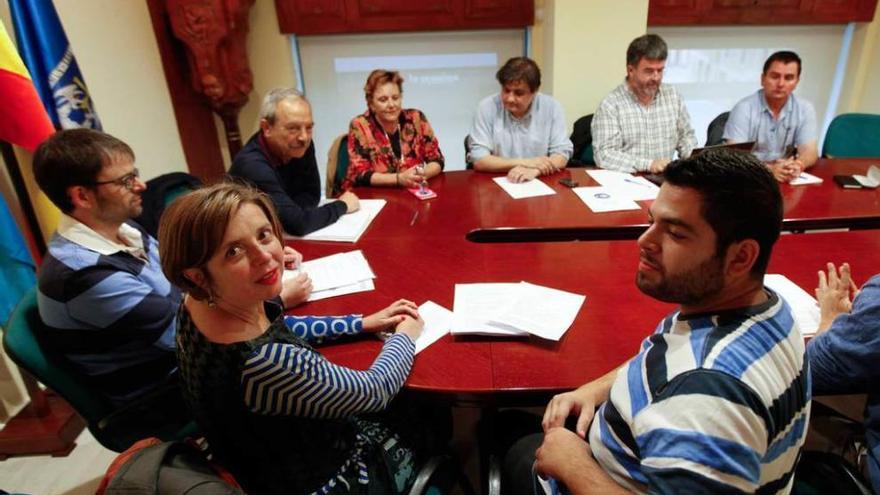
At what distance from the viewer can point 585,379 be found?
104 centimetres

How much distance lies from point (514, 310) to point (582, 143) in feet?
7.10

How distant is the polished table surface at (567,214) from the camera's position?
1829 mm

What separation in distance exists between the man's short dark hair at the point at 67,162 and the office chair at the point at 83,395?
0.87ft

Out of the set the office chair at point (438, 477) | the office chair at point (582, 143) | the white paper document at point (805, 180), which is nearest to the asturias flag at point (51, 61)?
the office chair at point (438, 477)

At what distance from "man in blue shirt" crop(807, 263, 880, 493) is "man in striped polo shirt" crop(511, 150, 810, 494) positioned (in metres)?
0.39

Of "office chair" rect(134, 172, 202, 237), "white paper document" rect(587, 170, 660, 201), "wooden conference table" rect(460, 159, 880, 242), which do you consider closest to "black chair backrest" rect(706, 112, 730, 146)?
"wooden conference table" rect(460, 159, 880, 242)

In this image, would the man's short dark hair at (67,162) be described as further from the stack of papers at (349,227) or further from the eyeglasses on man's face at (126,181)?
the stack of papers at (349,227)

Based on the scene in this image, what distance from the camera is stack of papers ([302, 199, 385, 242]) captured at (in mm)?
1792

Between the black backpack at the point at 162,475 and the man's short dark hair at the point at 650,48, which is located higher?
the man's short dark hair at the point at 650,48

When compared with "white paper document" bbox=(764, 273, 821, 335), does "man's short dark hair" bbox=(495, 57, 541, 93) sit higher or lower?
higher

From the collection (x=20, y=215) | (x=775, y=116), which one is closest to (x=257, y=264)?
(x=20, y=215)

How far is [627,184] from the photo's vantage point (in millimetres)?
2248

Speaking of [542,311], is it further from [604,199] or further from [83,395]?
[83,395]

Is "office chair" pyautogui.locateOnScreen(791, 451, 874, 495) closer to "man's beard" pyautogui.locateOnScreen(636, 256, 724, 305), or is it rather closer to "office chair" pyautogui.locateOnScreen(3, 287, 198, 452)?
"man's beard" pyautogui.locateOnScreen(636, 256, 724, 305)
